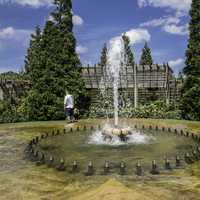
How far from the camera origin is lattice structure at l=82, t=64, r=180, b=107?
98.9 ft

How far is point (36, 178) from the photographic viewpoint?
10.5m

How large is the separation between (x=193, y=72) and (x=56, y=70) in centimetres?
873

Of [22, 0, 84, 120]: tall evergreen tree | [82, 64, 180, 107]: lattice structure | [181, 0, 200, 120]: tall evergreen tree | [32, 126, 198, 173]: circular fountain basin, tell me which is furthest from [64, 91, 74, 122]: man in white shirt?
[82, 64, 180, 107]: lattice structure

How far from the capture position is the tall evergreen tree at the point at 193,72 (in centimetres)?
2400

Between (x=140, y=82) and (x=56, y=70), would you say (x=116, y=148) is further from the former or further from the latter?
(x=140, y=82)

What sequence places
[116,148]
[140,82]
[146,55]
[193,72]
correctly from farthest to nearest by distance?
[146,55], [140,82], [193,72], [116,148]

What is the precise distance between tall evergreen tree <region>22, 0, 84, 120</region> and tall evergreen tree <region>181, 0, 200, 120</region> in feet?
22.8

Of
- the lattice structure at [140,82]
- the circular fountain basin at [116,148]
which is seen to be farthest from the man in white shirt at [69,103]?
the lattice structure at [140,82]

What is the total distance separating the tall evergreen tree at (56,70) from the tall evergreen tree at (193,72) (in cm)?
694

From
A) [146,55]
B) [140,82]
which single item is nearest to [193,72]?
[140,82]

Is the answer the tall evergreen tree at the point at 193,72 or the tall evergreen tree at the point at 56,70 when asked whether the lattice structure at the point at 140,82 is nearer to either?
the tall evergreen tree at the point at 56,70

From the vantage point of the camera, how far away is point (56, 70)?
25.4 metres

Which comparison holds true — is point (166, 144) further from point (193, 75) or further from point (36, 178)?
point (193, 75)

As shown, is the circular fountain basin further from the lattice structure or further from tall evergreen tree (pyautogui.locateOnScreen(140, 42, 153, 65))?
tall evergreen tree (pyautogui.locateOnScreen(140, 42, 153, 65))
